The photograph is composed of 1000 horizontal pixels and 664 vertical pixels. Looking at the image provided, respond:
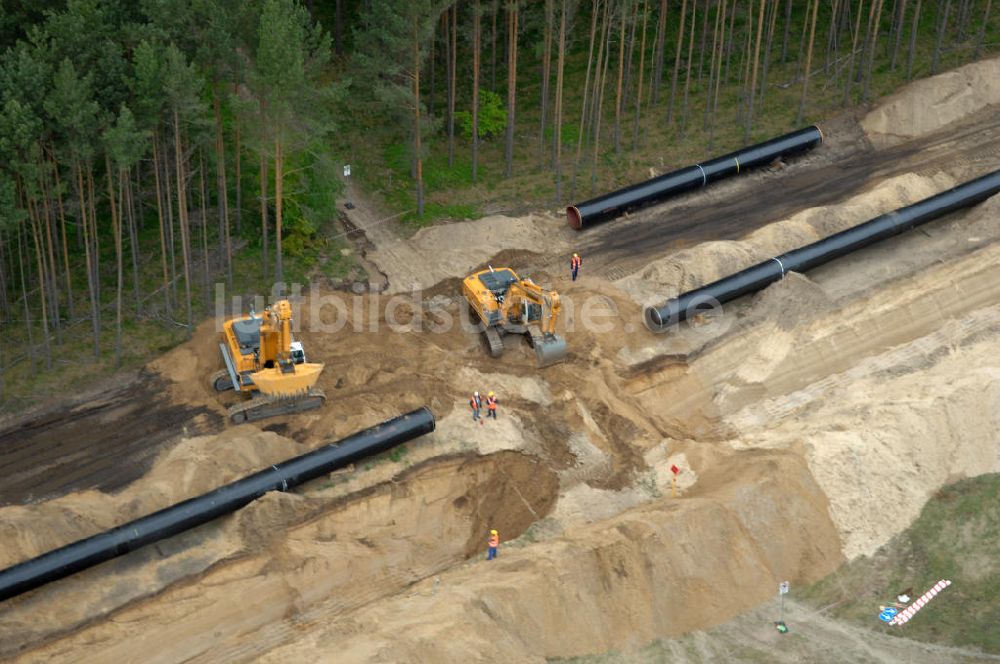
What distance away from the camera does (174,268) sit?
3803cm

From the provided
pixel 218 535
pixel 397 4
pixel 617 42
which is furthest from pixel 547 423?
pixel 617 42

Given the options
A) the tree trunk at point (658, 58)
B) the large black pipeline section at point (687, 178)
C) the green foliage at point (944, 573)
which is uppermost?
the tree trunk at point (658, 58)

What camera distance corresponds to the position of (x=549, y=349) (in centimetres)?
3603

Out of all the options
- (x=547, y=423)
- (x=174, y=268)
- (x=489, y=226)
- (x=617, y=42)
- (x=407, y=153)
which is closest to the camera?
(x=547, y=423)

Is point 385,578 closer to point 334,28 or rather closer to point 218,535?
point 218,535

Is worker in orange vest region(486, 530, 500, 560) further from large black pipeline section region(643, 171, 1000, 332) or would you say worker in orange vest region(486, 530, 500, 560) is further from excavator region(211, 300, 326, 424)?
large black pipeline section region(643, 171, 1000, 332)

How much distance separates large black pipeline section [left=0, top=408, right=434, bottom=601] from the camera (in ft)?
89.4

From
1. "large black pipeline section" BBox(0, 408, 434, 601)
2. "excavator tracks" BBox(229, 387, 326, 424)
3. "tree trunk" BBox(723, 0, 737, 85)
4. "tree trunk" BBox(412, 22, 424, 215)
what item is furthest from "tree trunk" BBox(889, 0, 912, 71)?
"excavator tracks" BBox(229, 387, 326, 424)

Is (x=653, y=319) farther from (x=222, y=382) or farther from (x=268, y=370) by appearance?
(x=222, y=382)

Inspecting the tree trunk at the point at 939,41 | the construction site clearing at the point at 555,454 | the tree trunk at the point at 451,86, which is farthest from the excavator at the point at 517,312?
the tree trunk at the point at 939,41

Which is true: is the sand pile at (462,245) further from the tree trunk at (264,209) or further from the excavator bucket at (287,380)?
the excavator bucket at (287,380)

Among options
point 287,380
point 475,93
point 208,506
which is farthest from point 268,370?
point 475,93

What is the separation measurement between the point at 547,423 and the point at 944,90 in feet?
85.1

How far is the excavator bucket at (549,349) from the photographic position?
36.0 meters
